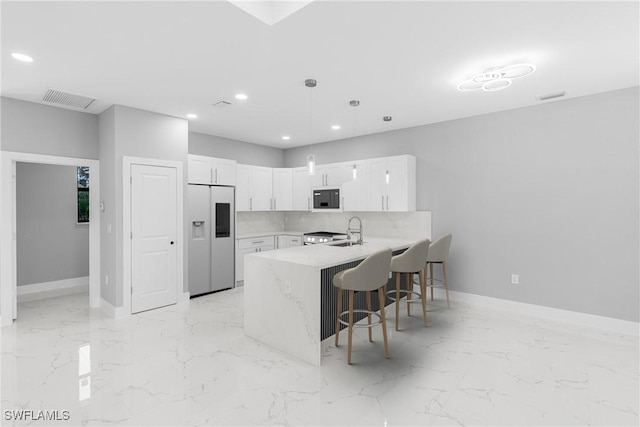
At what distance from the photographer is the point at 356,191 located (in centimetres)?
558

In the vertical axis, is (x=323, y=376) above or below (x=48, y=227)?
below

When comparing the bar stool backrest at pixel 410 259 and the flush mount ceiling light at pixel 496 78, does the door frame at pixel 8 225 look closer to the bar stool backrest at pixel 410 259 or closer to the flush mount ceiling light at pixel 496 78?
the bar stool backrest at pixel 410 259

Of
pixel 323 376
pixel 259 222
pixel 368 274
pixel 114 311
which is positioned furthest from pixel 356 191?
pixel 114 311

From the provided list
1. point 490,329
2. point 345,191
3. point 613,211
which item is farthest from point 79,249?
point 613,211

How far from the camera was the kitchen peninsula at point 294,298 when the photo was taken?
2.90 meters

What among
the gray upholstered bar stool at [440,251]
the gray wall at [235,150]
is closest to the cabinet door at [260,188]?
the gray wall at [235,150]

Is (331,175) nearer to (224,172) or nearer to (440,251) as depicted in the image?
(224,172)

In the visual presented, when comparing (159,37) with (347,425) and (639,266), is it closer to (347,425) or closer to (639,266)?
(347,425)

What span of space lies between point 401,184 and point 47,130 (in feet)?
15.9

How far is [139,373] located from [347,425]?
1.82 metres

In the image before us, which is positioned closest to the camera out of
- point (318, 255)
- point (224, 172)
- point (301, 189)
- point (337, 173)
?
point (318, 255)

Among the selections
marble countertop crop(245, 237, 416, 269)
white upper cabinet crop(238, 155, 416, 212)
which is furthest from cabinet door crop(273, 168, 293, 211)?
marble countertop crop(245, 237, 416, 269)

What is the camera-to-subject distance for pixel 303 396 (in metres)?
2.41

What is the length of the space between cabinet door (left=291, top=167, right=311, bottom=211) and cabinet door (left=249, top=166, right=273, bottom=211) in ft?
1.57
